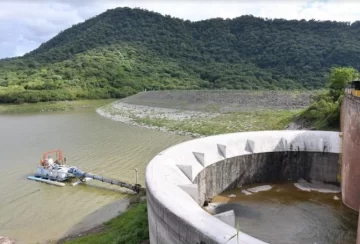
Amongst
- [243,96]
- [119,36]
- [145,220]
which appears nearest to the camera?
[145,220]

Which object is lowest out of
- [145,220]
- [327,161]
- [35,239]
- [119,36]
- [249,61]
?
[35,239]

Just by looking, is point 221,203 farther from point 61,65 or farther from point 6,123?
point 61,65

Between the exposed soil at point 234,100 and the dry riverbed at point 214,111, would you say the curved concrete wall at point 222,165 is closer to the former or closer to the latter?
the dry riverbed at point 214,111

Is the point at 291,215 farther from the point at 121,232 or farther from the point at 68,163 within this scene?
the point at 68,163

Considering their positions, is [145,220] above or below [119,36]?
below

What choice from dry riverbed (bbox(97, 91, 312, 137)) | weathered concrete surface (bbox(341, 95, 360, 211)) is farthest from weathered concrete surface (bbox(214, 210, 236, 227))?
dry riverbed (bbox(97, 91, 312, 137))

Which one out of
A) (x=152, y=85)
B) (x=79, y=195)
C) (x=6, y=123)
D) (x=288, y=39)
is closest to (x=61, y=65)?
(x=152, y=85)

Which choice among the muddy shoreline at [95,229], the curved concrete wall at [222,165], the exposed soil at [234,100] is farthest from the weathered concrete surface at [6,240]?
the exposed soil at [234,100]
